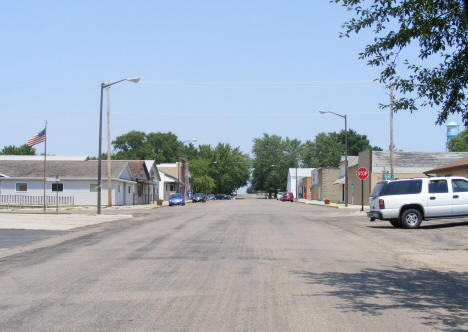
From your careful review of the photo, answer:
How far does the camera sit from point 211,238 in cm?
1702

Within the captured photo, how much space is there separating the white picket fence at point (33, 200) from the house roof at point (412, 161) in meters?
30.6

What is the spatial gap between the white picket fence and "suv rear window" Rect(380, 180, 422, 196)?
36.7 meters

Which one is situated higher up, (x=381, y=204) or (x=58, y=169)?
(x=58, y=169)

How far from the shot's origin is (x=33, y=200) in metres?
50.1

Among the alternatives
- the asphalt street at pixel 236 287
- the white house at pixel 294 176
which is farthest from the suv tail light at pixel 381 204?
the white house at pixel 294 176

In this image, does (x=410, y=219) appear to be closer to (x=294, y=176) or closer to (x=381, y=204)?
(x=381, y=204)

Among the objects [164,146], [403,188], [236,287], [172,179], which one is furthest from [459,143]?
[236,287]

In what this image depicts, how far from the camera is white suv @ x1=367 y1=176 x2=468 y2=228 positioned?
67.3ft

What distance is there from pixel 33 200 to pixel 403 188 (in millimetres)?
38551

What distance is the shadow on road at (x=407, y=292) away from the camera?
6.83 metres

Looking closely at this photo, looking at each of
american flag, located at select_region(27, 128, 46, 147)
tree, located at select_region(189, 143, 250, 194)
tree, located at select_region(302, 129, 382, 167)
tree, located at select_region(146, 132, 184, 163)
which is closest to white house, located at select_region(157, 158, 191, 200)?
tree, located at select_region(189, 143, 250, 194)

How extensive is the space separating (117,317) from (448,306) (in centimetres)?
437

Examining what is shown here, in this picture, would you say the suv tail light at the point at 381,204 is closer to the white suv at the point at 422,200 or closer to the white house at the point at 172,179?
the white suv at the point at 422,200

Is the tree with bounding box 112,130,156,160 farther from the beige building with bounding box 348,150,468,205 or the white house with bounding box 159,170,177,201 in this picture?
the beige building with bounding box 348,150,468,205
